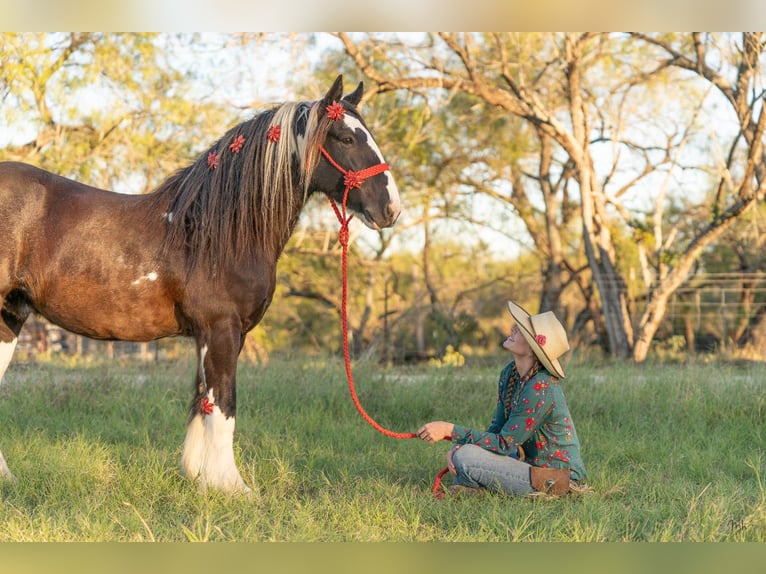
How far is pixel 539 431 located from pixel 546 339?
1.64ft

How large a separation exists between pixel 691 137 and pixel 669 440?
1038 centimetres

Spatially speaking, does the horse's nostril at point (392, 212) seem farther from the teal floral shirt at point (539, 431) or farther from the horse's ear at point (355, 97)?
the teal floral shirt at point (539, 431)

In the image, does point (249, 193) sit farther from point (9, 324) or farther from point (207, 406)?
point (9, 324)

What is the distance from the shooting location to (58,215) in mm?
4426

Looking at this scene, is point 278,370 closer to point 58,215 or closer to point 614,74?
point 58,215

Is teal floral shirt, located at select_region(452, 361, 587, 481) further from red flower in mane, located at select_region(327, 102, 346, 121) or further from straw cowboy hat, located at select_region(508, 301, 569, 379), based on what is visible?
red flower in mane, located at select_region(327, 102, 346, 121)

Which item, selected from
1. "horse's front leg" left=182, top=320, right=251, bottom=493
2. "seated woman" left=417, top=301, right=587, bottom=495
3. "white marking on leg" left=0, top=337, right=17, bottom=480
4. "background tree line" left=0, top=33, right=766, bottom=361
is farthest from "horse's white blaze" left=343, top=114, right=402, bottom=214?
"background tree line" left=0, top=33, right=766, bottom=361

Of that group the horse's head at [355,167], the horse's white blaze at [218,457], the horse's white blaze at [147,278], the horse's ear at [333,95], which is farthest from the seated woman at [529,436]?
the horse's white blaze at [147,278]

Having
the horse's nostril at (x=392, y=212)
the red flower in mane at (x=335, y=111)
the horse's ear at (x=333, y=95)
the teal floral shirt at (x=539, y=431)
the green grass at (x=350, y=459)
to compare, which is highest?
the horse's ear at (x=333, y=95)

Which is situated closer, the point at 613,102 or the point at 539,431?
the point at 539,431

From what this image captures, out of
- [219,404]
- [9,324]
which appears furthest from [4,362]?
[219,404]

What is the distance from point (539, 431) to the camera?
4250mm

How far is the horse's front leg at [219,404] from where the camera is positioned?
429 centimetres

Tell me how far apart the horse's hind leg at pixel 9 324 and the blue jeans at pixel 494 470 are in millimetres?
2510
